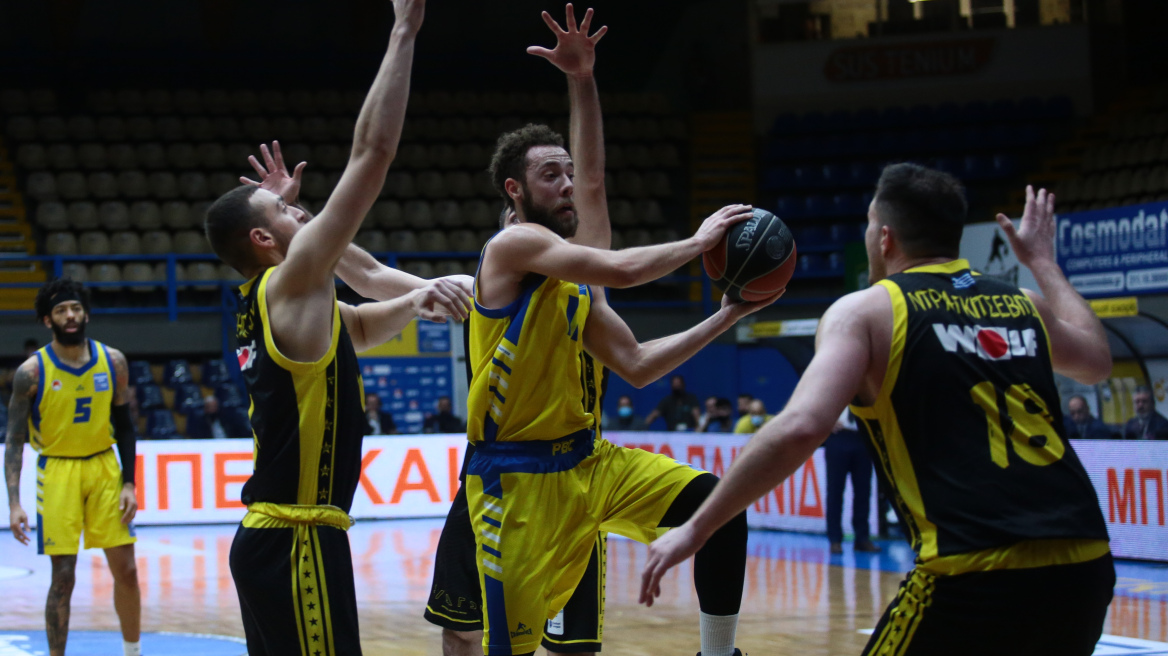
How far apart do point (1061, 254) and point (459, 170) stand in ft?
32.6

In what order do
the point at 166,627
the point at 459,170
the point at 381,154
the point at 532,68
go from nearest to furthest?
the point at 381,154 → the point at 166,627 → the point at 459,170 → the point at 532,68

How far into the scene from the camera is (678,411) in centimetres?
1579

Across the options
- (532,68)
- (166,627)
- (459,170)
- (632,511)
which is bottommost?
(166,627)

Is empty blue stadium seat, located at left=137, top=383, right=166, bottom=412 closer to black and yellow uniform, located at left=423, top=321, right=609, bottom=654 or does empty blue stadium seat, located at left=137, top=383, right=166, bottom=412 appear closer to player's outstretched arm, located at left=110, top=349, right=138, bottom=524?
player's outstretched arm, located at left=110, top=349, right=138, bottom=524

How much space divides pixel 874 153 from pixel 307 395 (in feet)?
59.2

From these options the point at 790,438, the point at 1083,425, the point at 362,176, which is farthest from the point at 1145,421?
the point at 362,176

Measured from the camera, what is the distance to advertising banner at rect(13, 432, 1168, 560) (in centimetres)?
1295

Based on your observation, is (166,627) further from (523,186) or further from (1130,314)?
(1130,314)

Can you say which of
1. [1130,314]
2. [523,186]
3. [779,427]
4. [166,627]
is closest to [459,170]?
[1130,314]

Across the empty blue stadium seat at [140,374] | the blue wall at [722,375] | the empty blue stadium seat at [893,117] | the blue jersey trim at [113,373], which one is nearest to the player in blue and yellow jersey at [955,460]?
the blue jersey trim at [113,373]

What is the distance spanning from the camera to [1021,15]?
2086cm

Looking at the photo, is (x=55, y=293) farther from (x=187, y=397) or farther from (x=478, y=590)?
(x=187, y=397)

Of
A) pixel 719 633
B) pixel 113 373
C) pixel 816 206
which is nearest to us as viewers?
pixel 719 633

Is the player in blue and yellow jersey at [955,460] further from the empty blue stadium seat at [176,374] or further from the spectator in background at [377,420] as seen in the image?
the empty blue stadium seat at [176,374]
